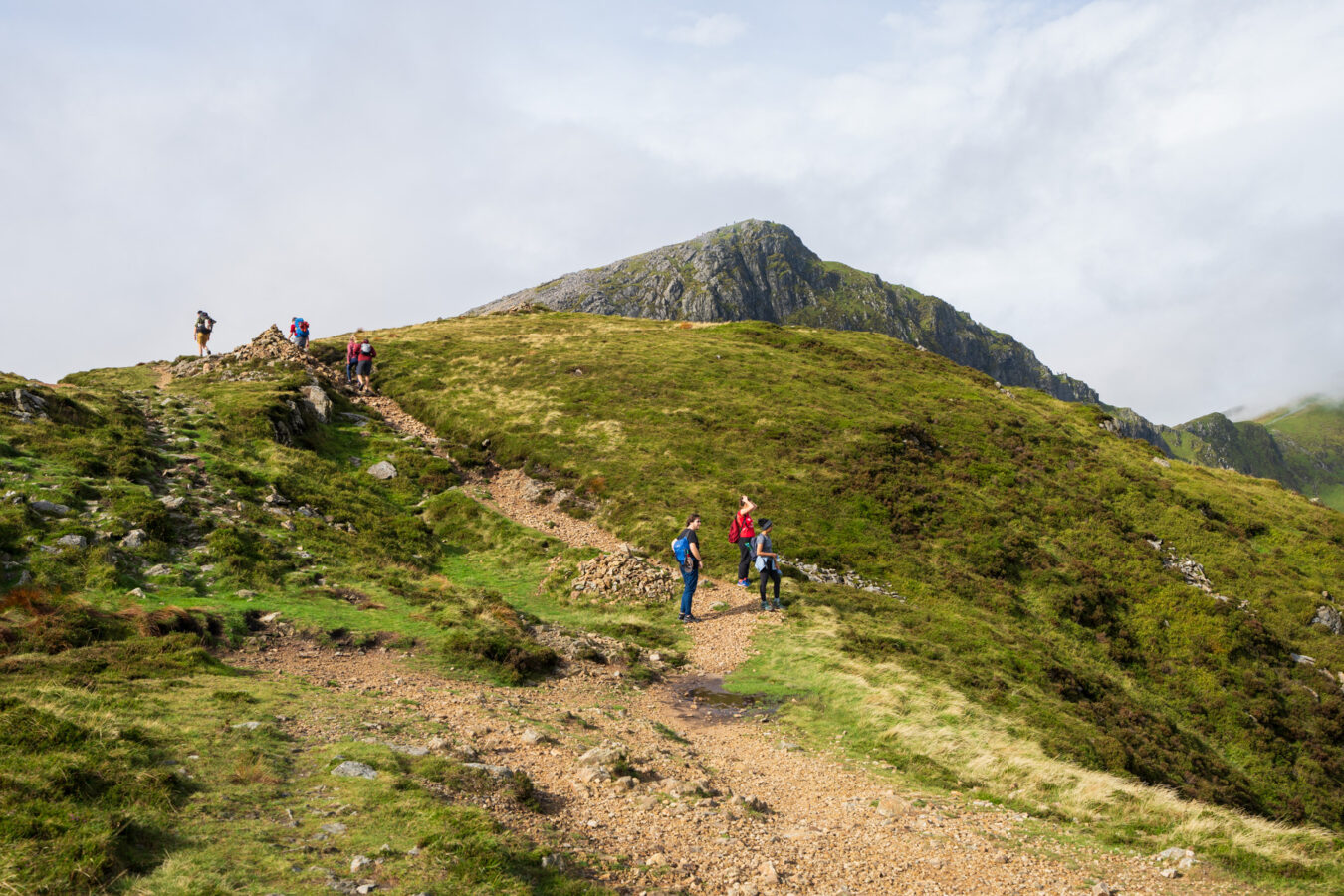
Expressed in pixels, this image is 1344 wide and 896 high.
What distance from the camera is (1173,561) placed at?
3788 centimetres

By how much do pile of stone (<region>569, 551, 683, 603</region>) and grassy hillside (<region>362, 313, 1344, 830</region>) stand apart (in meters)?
3.90

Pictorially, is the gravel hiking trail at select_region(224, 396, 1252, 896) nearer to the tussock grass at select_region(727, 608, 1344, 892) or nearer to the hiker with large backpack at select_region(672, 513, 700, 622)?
the tussock grass at select_region(727, 608, 1344, 892)

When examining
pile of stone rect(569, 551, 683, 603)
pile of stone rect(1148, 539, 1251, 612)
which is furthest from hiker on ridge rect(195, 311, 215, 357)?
pile of stone rect(1148, 539, 1251, 612)

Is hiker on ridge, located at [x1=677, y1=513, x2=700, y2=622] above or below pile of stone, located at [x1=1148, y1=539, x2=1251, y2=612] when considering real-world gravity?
above

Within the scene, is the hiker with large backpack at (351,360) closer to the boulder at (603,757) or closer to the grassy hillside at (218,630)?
the grassy hillside at (218,630)

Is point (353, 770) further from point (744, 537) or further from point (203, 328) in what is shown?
point (203, 328)

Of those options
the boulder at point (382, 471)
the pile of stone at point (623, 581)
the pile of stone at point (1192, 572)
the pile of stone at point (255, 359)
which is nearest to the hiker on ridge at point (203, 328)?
the pile of stone at point (255, 359)

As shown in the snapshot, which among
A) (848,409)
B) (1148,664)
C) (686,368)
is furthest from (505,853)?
(686,368)

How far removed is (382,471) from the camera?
36.3 meters

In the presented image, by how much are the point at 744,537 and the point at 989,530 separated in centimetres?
1843

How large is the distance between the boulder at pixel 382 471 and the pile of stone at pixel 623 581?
49.0ft

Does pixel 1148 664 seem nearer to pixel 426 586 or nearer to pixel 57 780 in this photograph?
pixel 426 586

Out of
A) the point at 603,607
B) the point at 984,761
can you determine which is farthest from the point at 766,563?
the point at 984,761

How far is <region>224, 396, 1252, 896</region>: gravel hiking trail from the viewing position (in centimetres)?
979
